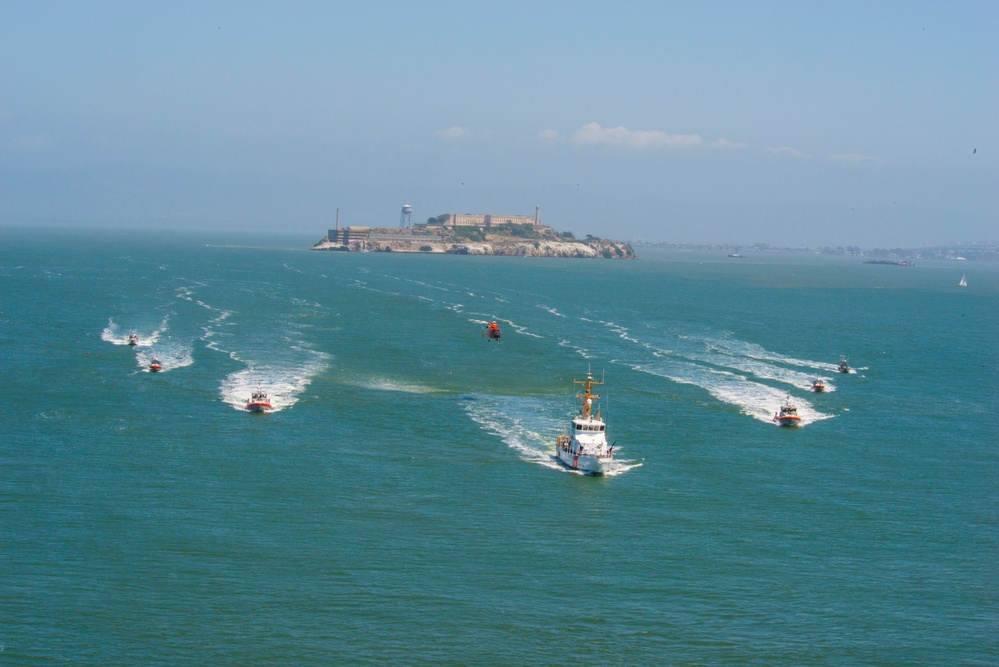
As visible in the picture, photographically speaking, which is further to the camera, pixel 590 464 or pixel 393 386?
pixel 393 386

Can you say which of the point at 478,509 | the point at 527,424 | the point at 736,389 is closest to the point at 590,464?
the point at 478,509

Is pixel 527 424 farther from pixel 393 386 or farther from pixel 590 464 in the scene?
A: pixel 393 386

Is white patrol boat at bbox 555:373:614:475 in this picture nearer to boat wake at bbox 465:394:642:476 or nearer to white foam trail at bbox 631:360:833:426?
boat wake at bbox 465:394:642:476

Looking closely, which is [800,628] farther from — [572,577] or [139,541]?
[139,541]

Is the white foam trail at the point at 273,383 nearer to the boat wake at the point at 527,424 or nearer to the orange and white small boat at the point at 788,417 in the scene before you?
the boat wake at the point at 527,424

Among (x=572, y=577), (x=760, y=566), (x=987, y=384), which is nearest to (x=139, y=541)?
(x=572, y=577)

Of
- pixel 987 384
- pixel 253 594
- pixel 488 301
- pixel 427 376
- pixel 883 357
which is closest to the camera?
pixel 253 594

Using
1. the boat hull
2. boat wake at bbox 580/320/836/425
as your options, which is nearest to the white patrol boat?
the boat hull
